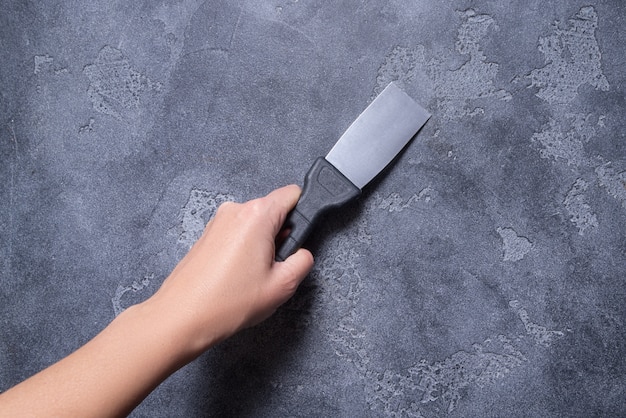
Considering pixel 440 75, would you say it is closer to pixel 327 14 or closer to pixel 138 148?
pixel 327 14

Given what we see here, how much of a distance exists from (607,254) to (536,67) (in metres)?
0.36

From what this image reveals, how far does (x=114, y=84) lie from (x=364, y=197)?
516mm

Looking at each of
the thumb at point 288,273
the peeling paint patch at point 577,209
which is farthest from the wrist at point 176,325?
the peeling paint patch at point 577,209

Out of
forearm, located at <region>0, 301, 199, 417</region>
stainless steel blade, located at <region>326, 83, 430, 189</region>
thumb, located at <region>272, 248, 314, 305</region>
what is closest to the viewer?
forearm, located at <region>0, 301, 199, 417</region>

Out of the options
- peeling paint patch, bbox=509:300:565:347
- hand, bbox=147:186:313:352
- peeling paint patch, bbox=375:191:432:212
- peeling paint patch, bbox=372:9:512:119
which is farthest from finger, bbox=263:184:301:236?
peeling paint patch, bbox=509:300:565:347

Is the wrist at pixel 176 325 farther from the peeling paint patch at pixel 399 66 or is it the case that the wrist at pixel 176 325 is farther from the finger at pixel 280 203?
the peeling paint patch at pixel 399 66

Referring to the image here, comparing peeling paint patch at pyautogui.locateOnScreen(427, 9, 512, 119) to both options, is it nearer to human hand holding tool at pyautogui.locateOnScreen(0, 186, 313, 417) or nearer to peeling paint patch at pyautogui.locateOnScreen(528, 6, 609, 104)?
peeling paint patch at pyautogui.locateOnScreen(528, 6, 609, 104)

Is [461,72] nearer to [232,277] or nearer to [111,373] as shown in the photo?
[232,277]

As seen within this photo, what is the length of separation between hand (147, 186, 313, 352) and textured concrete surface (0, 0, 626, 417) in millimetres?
144

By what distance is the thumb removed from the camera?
0.84m

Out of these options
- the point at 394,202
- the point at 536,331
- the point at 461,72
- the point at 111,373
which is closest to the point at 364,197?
the point at 394,202

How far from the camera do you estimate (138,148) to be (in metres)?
1.01

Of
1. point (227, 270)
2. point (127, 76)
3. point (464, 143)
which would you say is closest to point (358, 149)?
point (464, 143)

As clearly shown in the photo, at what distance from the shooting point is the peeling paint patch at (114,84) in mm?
1011
